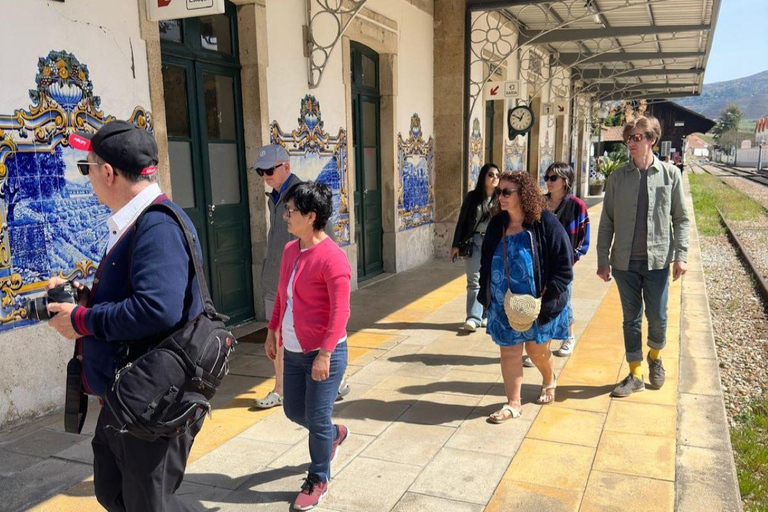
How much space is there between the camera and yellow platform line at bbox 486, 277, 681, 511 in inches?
123

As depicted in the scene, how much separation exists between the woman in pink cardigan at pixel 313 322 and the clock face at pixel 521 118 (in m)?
10.3

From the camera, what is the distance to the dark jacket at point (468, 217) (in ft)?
19.4

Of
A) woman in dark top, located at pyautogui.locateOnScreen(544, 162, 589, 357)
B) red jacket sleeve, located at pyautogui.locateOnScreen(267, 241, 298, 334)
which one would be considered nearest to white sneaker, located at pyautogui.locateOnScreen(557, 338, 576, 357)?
woman in dark top, located at pyautogui.locateOnScreen(544, 162, 589, 357)

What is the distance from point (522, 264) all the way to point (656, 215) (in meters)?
1.11

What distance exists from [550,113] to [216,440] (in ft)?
47.8

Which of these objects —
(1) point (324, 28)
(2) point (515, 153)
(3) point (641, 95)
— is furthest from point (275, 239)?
(3) point (641, 95)

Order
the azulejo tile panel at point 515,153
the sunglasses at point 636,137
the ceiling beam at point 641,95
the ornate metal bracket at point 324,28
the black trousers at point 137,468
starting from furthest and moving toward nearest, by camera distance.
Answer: the ceiling beam at point 641,95 < the azulejo tile panel at point 515,153 < the ornate metal bracket at point 324,28 < the sunglasses at point 636,137 < the black trousers at point 137,468

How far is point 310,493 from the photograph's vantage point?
3047mm

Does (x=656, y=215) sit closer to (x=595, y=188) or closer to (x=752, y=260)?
(x=752, y=260)

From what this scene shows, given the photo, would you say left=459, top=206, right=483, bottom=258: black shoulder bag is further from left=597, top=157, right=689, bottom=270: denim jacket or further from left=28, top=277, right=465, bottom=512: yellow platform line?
left=597, top=157, right=689, bottom=270: denim jacket

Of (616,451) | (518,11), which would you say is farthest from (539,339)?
(518,11)

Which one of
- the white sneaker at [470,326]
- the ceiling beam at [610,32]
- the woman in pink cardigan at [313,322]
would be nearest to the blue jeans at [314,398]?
the woman in pink cardigan at [313,322]

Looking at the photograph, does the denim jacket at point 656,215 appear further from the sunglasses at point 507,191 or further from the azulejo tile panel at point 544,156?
the azulejo tile panel at point 544,156

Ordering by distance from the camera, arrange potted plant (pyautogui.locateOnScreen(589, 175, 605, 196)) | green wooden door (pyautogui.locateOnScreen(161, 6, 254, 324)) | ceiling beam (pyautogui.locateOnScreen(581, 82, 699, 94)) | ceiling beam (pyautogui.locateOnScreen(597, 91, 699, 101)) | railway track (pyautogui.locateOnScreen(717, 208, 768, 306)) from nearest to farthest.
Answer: green wooden door (pyautogui.locateOnScreen(161, 6, 254, 324)) → railway track (pyautogui.locateOnScreen(717, 208, 768, 306)) → ceiling beam (pyautogui.locateOnScreen(581, 82, 699, 94)) → ceiling beam (pyautogui.locateOnScreen(597, 91, 699, 101)) → potted plant (pyautogui.locateOnScreen(589, 175, 605, 196))
